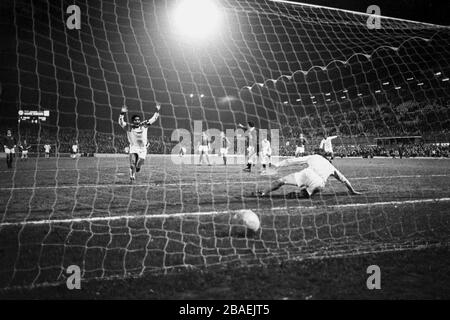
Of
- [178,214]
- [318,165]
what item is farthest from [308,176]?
[178,214]

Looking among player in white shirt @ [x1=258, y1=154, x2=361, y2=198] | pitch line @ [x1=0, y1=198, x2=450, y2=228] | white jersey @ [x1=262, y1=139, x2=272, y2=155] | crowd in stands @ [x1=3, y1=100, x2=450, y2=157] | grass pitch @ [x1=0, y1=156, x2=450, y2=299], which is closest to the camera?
grass pitch @ [x1=0, y1=156, x2=450, y2=299]

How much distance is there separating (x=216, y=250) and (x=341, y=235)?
1685mm

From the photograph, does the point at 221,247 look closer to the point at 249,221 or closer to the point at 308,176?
the point at 249,221

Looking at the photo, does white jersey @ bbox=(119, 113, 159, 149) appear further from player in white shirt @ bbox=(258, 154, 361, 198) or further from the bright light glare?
player in white shirt @ bbox=(258, 154, 361, 198)

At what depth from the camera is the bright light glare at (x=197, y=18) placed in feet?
33.1

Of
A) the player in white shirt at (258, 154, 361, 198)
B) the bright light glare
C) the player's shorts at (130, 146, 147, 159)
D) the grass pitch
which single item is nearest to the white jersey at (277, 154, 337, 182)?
the player in white shirt at (258, 154, 361, 198)

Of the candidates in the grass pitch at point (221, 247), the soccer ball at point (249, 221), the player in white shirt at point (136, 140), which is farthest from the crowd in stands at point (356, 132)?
the soccer ball at point (249, 221)

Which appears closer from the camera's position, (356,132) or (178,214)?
(178,214)

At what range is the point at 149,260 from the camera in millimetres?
3689

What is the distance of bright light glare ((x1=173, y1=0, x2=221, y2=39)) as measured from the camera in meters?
10.1

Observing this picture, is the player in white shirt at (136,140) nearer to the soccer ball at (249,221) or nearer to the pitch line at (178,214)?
the pitch line at (178,214)

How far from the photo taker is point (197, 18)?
11266 mm

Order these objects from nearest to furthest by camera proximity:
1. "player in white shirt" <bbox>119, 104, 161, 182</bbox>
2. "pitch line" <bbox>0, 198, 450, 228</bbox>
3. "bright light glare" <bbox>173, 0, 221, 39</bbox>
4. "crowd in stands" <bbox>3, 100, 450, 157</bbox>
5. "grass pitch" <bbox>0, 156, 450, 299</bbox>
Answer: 1. "grass pitch" <bbox>0, 156, 450, 299</bbox>
2. "pitch line" <bbox>0, 198, 450, 228</bbox>
3. "bright light glare" <bbox>173, 0, 221, 39</bbox>
4. "player in white shirt" <bbox>119, 104, 161, 182</bbox>
5. "crowd in stands" <bbox>3, 100, 450, 157</bbox>
